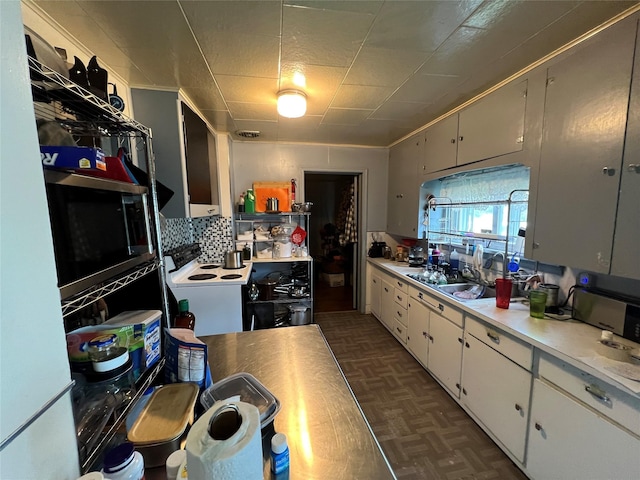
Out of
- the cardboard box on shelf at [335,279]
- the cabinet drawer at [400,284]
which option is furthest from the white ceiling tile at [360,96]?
the cardboard box on shelf at [335,279]

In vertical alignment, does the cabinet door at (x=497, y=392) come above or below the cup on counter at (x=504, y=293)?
below

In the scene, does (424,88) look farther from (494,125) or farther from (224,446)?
(224,446)

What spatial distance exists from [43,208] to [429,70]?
1.98 m

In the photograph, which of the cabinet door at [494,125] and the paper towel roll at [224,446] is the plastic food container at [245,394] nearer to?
the paper towel roll at [224,446]

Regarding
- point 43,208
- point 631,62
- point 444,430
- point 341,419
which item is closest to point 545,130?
point 631,62

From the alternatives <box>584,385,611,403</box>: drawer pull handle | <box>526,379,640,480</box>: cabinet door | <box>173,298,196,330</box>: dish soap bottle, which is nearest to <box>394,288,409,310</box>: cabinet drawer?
<box>526,379,640,480</box>: cabinet door

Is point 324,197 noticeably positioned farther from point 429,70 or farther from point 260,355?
point 260,355

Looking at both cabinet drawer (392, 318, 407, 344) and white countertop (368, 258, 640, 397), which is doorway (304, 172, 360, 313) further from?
white countertop (368, 258, 640, 397)

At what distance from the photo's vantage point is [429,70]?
1699 mm

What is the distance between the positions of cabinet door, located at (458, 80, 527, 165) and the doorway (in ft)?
5.74

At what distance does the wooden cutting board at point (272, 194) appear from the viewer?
336 centimetres

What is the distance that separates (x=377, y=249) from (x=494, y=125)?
2101mm

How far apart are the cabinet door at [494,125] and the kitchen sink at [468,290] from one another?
3.55 feet

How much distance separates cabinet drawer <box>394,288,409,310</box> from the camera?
2756 millimetres
